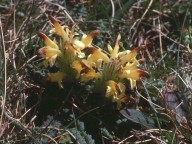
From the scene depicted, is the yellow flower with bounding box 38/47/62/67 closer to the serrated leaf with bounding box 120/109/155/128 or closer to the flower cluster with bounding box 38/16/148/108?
the flower cluster with bounding box 38/16/148/108

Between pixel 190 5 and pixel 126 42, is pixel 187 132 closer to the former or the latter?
pixel 126 42

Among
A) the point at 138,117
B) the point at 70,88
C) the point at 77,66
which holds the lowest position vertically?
the point at 138,117

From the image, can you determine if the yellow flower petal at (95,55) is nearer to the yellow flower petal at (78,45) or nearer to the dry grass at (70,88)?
the yellow flower petal at (78,45)

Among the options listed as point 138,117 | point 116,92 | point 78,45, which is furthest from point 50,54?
point 138,117

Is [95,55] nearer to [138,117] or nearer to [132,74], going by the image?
[132,74]

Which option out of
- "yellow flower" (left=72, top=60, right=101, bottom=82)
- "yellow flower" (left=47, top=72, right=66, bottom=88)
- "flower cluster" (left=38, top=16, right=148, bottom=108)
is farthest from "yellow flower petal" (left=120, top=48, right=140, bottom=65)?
"yellow flower" (left=47, top=72, right=66, bottom=88)

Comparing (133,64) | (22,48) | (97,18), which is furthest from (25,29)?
(133,64)

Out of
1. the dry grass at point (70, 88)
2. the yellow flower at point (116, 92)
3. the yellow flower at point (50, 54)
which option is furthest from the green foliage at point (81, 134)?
the yellow flower at point (50, 54)
